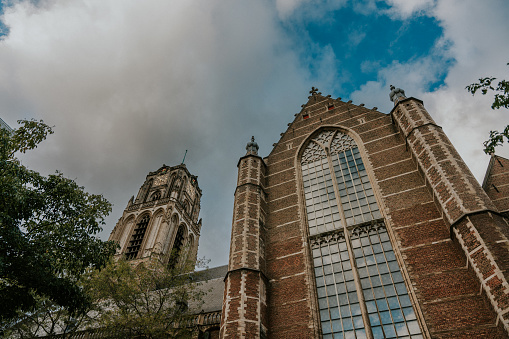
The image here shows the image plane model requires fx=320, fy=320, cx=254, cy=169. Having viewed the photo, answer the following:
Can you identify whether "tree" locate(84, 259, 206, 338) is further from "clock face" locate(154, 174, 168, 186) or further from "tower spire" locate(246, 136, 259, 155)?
"clock face" locate(154, 174, 168, 186)

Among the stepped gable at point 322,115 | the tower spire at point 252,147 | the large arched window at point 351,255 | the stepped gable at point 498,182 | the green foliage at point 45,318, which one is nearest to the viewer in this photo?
the large arched window at point 351,255

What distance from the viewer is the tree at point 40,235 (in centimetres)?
730

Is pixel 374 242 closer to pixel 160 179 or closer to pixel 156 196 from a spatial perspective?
pixel 156 196

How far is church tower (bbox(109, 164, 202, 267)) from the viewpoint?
31.0 metres

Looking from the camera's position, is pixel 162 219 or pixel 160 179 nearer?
pixel 162 219

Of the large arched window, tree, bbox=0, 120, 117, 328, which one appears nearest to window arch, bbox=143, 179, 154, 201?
the large arched window

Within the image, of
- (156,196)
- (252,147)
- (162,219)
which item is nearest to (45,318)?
(252,147)

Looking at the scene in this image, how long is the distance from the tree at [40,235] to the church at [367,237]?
436 cm

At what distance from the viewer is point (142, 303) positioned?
37.6 feet

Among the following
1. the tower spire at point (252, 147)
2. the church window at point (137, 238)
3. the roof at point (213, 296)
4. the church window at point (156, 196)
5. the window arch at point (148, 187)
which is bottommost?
the roof at point (213, 296)

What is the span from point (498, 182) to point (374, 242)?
4755mm

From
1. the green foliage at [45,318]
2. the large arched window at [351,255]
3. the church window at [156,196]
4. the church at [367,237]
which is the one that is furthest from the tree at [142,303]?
the church window at [156,196]

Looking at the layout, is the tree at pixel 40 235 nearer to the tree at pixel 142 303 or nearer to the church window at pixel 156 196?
the tree at pixel 142 303

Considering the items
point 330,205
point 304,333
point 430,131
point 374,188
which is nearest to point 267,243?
point 330,205
